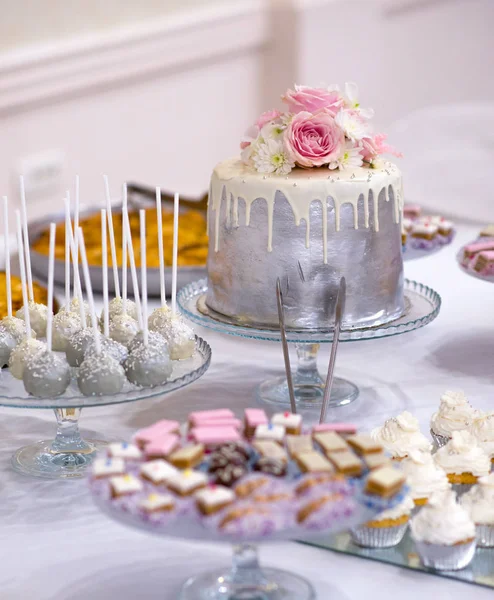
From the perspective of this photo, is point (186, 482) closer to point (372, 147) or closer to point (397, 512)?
point (397, 512)

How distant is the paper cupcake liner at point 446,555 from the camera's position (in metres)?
1.11

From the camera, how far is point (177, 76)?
3.88m

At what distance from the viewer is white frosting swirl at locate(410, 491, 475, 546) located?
111cm

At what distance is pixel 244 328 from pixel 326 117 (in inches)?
13.4

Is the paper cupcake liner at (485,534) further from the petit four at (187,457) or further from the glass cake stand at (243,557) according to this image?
the petit four at (187,457)

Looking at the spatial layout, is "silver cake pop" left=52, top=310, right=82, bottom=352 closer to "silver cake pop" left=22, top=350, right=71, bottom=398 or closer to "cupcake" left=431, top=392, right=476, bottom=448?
"silver cake pop" left=22, top=350, right=71, bottom=398

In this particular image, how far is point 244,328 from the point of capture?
154cm

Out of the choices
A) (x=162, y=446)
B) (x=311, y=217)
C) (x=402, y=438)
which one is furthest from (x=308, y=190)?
(x=162, y=446)

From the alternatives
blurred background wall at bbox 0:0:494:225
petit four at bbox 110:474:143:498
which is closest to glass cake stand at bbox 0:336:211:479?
petit four at bbox 110:474:143:498

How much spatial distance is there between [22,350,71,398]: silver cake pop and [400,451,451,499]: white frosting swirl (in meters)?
0.43

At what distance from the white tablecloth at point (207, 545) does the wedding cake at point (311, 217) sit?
0.17 metres

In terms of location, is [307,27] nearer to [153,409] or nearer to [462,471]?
[153,409]

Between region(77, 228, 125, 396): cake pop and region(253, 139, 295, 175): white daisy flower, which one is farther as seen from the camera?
region(253, 139, 295, 175): white daisy flower

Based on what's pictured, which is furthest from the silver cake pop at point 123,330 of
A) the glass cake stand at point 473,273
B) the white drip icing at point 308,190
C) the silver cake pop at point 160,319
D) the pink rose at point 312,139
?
the glass cake stand at point 473,273
